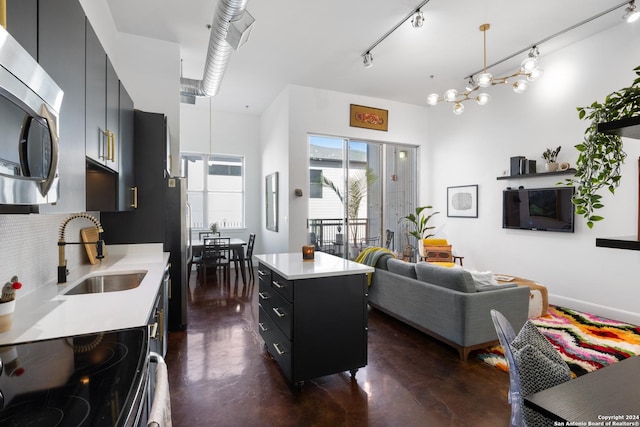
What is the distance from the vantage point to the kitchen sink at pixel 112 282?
86.0 inches

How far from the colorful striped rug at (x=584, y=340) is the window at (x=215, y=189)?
5854 millimetres

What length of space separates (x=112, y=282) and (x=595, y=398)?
107 inches

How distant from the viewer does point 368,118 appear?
611cm

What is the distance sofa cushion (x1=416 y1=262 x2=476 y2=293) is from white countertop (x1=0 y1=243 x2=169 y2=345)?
244 centimetres

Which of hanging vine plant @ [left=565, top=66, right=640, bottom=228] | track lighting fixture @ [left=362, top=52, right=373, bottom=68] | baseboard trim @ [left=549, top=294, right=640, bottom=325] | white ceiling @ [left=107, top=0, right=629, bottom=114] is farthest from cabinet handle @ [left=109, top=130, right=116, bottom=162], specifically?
baseboard trim @ [left=549, top=294, right=640, bottom=325]

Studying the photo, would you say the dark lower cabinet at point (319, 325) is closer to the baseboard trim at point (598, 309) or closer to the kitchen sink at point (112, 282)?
the kitchen sink at point (112, 282)

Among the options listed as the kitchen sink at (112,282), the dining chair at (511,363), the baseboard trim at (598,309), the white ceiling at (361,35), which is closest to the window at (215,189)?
the white ceiling at (361,35)

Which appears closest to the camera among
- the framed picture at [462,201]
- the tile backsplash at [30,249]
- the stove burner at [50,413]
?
the stove burner at [50,413]

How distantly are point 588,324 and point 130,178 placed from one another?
5.22m

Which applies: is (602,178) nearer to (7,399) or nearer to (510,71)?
(7,399)

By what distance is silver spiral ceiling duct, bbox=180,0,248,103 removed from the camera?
2777 mm

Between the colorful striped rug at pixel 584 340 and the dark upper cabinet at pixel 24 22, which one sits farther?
the colorful striped rug at pixel 584 340

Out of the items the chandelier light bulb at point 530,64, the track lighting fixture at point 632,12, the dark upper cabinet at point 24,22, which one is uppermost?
the track lighting fixture at point 632,12

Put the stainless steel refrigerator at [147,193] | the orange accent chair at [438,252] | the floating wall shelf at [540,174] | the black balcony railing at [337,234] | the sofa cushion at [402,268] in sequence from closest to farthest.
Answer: the stainless steel refrigerator at [147,193]
the sofa cushion at [402,268]
the floating wall shelf at [540,174]
the orange accent chair at [438,252]
the black balcony railing at [337,234]
